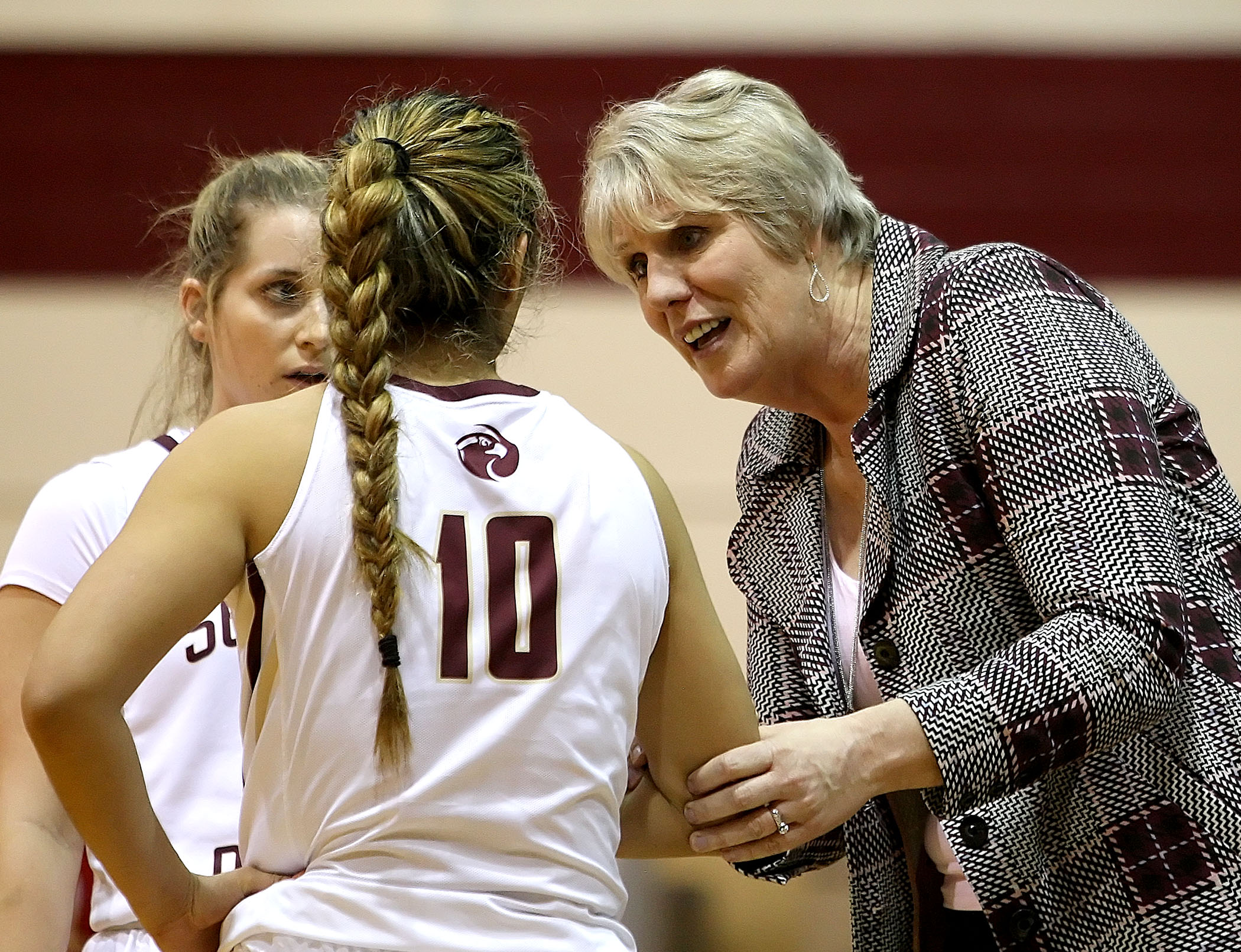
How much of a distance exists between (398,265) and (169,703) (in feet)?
2.56

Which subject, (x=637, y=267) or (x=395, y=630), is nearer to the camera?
(x=395, y=630)

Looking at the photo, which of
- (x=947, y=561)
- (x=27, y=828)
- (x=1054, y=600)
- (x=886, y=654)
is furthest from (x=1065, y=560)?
(x=27, y=828)

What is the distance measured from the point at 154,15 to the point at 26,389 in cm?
96

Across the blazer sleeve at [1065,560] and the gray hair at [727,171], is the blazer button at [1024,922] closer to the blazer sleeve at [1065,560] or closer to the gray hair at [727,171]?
the blazer sleeve at [1065,560]

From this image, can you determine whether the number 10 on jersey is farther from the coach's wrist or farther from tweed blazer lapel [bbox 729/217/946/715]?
tweed blazer lapel [bbox 729/217/946/715]

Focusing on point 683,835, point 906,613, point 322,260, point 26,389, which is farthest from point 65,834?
point 26,389

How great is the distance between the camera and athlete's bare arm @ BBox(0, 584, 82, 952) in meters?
1.54

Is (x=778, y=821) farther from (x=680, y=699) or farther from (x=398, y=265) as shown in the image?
(x=398, y=265)

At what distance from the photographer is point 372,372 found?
3.47 feet

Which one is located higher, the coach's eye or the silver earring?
the coach's eye

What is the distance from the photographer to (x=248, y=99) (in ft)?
10.6

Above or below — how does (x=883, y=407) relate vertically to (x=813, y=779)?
above

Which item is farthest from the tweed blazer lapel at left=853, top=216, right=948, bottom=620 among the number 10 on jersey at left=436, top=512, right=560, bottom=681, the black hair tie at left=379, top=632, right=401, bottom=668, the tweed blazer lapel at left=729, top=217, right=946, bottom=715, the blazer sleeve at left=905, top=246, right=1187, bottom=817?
the black hair tie at left=379, top=632, right=401, bottom=668

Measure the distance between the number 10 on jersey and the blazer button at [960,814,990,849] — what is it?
24.1 inches
